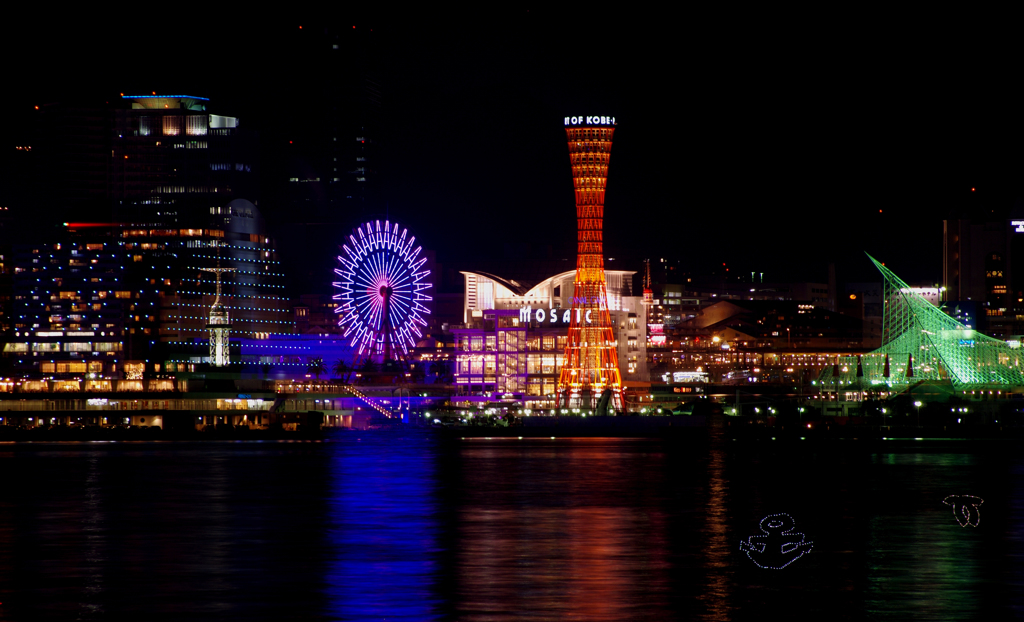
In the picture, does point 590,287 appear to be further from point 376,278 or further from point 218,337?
point 218,337

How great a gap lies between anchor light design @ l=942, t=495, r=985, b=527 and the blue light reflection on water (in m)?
18.3

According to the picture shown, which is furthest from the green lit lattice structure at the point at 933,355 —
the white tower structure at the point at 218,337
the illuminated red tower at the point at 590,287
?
the white tower structure at the point at 218,337

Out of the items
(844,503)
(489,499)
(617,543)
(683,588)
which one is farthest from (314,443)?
(683,588)

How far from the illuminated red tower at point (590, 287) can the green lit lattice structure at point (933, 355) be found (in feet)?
109

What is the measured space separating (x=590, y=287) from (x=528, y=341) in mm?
39713

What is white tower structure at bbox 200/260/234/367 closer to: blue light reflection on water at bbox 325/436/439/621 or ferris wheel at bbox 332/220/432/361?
ferris wheel at bbox 332/220/432/361

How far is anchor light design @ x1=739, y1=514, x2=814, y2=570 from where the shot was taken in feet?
121

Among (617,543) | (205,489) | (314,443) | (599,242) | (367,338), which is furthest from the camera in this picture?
(367,338)

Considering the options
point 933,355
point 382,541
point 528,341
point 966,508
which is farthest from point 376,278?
point 382,541

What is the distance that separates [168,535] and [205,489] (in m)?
16.6

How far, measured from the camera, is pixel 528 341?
152 m

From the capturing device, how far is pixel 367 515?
48.8 m

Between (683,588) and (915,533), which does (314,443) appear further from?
(683,588)

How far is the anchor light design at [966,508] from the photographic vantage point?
4650 cm
